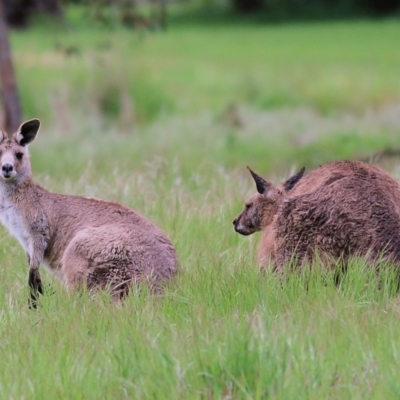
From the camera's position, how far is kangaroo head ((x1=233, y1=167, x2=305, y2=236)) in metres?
7.05

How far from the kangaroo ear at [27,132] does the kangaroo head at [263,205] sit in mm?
1609

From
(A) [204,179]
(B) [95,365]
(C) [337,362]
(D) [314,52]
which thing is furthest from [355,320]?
(D) [314,52]

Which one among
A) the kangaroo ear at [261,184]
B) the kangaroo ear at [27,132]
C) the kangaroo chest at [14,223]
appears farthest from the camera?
the kangaroo ear at [27,132]

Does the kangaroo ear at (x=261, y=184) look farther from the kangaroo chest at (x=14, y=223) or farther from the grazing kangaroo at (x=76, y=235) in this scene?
the kangaroo chest at (x=14, y=223)

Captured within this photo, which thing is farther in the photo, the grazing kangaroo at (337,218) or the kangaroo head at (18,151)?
the kangaroo head at (18,151)

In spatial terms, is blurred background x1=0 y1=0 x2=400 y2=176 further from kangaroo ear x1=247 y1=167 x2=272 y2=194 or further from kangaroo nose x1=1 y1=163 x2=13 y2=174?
kangaroo nose x1=1 y1=163 x2=13 y2=174

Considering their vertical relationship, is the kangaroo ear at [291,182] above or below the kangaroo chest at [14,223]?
above

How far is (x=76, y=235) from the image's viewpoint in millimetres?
6871

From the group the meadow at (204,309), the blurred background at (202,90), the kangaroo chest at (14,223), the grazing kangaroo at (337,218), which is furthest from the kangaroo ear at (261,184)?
the blurred background at (202,90)

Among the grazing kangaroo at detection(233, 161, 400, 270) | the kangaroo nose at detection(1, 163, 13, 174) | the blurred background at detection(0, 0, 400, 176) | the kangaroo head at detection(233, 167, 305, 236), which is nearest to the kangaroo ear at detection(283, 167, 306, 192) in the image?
the kangaroo head at detection(233, 167, 305, 236)

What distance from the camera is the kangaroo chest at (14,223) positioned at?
23.6ft

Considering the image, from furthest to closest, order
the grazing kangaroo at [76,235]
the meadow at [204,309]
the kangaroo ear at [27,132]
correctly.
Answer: the kangaroo ear at [27,132] → the grazing kangaroo at [76,235] → the meadow at [204,309]

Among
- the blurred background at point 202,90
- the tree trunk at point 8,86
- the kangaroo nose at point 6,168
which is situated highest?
the kangaroo nose at point 6,168

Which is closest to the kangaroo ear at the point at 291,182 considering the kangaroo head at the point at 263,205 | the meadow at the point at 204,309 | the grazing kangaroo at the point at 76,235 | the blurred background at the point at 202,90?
the kangaroo head at the point at 263,205
